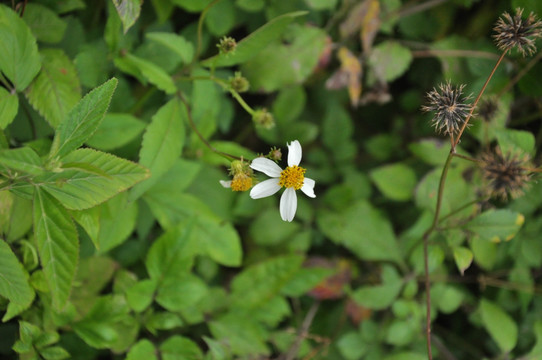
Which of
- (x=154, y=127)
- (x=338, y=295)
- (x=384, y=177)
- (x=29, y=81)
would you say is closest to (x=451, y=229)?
(x=384, y=177)

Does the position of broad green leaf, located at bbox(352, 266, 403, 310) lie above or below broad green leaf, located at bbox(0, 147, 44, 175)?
above

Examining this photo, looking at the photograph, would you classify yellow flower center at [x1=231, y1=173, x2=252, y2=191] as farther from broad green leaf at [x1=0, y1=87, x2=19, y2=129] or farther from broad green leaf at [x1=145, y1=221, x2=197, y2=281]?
broad green leaf at [x1=0, y1=87, x2=19, y2=129]

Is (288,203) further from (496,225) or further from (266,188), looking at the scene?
(496,225)

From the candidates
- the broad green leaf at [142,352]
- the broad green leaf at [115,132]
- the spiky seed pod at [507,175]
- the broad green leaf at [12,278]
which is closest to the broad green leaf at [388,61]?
the spiky seed pod at [507,175]

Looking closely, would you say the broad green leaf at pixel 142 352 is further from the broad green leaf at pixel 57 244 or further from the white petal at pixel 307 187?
the white petal at pixel 307 187

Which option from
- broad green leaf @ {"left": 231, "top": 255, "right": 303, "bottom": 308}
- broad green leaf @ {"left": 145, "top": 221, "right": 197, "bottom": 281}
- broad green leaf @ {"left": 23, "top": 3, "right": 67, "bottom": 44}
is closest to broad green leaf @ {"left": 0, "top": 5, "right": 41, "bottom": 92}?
broad green leaf @ {"left": 23, "top": 3, "right": 67, "bottom": 44}
